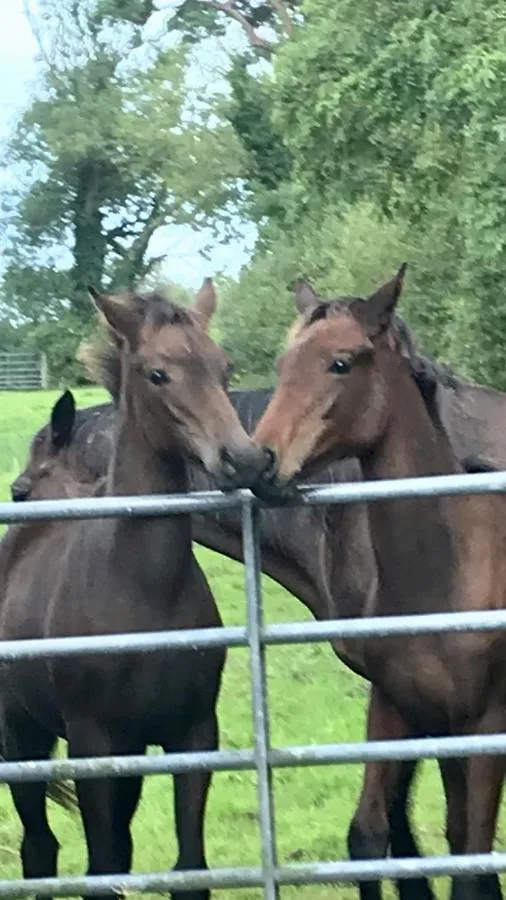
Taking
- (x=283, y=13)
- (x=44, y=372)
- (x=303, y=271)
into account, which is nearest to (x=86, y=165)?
(x=44, y=372)

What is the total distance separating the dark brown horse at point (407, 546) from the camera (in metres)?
3.33

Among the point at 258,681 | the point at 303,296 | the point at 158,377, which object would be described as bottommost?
the point at 258,681

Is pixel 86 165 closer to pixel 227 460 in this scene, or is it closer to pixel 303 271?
pixel 303 271

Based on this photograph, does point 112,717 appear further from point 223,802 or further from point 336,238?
point 336,238

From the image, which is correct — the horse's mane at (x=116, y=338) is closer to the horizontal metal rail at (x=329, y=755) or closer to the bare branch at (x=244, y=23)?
the horizontal metal rail at (x=329, y=755)

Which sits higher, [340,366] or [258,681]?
[340,366]

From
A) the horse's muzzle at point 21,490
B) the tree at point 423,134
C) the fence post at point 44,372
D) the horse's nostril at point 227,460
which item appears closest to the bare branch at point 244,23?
the fence post at point 44,372

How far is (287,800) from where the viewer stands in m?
5.18

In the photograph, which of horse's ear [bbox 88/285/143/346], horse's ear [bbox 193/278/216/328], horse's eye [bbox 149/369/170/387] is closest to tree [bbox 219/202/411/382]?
horse's ear [bbox 193/278/216/328]

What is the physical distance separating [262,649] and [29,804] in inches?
63.3

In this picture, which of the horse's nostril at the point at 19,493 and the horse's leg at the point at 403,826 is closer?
the horse's leg at the point at 403,826

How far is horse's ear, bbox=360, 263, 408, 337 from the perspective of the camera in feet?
11.2

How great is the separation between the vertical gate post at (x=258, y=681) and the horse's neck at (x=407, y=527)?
2.15 feet

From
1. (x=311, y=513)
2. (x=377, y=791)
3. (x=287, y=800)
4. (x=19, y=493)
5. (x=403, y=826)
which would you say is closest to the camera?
(x=377, y=791)
